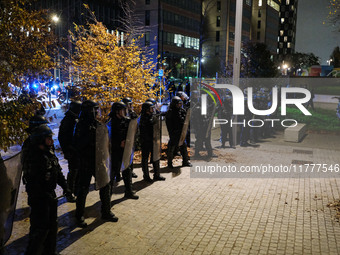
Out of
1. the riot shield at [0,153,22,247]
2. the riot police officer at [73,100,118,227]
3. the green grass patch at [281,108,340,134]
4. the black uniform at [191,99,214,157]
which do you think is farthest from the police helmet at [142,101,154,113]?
the green grass patch at [281,108,340,134]

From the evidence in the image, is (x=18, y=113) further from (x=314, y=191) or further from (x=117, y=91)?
(x=314, y=191)

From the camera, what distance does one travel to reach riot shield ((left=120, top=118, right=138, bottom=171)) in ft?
21.6

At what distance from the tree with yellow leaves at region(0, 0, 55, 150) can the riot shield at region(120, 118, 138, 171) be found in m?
1.85

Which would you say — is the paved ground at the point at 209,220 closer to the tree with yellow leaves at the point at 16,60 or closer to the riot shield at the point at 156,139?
the riot shield at the point at 156,139

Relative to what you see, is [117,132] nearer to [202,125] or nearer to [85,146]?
[85,146]

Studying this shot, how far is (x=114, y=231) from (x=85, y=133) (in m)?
1.65

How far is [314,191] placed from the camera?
300 inches

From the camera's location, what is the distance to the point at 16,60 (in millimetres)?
5480

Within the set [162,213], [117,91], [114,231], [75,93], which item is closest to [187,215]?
[162,213]

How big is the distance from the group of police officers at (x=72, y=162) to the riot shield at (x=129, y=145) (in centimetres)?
8

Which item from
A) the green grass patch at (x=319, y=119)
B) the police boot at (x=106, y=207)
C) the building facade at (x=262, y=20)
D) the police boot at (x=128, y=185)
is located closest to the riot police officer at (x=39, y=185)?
the police boot at (x=106, y=207)

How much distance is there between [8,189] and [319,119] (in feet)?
64.7

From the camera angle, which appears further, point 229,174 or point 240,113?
point 240,113

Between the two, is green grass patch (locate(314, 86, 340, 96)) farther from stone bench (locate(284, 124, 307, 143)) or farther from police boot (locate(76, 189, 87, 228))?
police boot (locate(76, 189, 87, 228))
